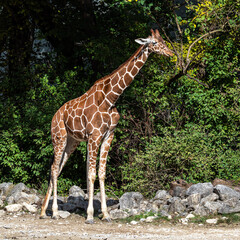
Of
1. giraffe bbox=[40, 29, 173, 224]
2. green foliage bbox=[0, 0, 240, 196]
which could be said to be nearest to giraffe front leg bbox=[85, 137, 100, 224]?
giraffe bbox=[40, 29, 173, 224]

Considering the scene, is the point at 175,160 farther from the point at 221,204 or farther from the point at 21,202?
the point at 21,202

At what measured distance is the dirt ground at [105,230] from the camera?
651 cm

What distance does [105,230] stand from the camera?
7117mm

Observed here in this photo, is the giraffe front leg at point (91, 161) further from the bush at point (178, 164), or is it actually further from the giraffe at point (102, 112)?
the bush at point (178, 164)

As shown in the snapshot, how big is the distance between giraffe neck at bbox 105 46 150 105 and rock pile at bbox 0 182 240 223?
2.18 m

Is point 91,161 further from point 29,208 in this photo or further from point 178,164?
point 178,164

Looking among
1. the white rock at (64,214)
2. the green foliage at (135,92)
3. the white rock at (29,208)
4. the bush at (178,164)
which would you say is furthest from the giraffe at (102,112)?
→ the green foliage at (135,92)

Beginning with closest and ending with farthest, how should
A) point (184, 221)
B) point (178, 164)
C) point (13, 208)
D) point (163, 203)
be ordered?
1. point (184, 221)
2. point (163, 203)
3. point (13, 208)
4. point (178, 164)

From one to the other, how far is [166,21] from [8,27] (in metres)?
4.89

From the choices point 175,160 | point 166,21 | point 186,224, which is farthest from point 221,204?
point 166,21

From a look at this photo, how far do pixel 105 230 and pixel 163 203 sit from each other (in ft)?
6.52

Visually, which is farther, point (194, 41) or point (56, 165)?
point (194, 41)

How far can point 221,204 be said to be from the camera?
8016 mm

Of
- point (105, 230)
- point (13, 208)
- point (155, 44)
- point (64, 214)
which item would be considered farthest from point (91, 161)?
point (155, 44)
